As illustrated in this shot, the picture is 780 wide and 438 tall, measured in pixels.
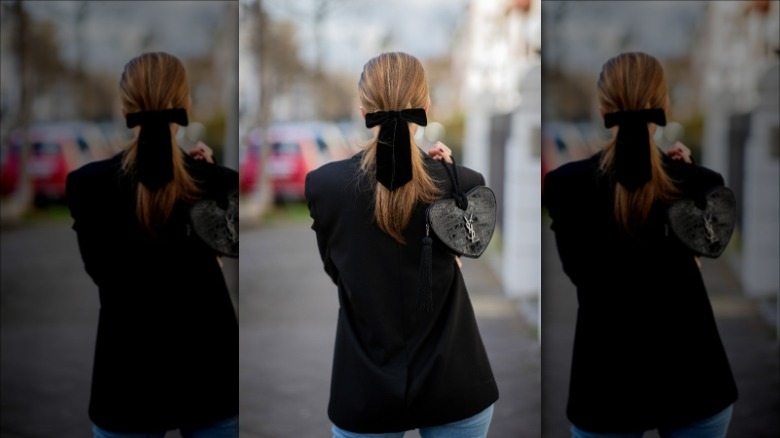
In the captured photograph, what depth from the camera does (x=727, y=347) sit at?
3062 millimetres

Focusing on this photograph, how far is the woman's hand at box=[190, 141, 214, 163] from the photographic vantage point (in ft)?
9.00

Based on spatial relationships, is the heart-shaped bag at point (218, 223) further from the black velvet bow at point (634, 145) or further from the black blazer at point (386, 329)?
the black velvet bow at point (634, 145)

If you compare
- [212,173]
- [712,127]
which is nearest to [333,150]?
[212,173]

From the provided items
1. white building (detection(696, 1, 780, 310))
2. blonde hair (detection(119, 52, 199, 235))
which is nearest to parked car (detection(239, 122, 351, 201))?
blonde hair (detection(119, 52, 199, 235))

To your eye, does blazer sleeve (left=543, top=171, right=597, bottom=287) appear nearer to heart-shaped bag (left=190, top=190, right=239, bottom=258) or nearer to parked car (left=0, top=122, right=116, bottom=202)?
heart-shaped bag (left=190, top=190, right=239, bottom=258)

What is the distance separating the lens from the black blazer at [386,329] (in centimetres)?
212

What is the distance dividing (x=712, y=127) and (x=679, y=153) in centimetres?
30

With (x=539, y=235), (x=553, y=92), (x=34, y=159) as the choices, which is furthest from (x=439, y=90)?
(x=34, y=159)

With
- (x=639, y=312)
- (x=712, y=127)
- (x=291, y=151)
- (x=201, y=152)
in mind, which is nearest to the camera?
(x=639, y=312)

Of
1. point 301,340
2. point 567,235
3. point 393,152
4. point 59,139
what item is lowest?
point 301,340

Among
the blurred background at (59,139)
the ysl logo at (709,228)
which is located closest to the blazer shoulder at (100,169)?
the blurred background at (59,139)

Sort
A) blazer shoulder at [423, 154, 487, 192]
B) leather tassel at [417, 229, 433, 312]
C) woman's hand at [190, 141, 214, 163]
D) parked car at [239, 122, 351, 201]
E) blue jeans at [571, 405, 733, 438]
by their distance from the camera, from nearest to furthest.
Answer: leather tassel at [417, 229, 433, 312] < blazer shoulder at [423, 154, 487, 192] < blue jeans at [571, 405, 733, 438] < woman's hand at [190, 141, 214, 163] < parked car at [239, 122, 351, 201]

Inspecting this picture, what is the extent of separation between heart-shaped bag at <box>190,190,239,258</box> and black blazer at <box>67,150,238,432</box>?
32mm

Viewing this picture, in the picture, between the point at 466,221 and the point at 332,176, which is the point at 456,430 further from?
the point at 332,176
